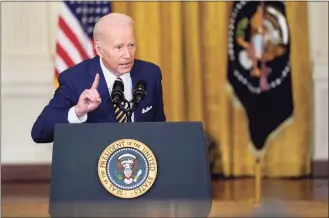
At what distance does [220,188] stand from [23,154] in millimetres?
1803

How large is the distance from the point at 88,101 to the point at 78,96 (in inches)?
4.1

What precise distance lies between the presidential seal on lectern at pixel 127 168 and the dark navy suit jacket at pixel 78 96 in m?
0.16

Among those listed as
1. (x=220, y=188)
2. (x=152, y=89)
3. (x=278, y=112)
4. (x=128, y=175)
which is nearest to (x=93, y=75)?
(x=152, y=89)

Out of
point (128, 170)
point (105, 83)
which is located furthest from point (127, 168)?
point (105, 83)

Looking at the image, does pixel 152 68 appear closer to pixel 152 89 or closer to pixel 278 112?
pixel 152 89

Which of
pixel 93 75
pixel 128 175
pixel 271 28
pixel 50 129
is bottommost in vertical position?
pixel 128 175

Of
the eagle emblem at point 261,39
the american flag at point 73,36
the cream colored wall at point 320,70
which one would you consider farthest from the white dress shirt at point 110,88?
the cream colored wall at point 320,70

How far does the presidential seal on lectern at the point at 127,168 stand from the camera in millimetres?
1926

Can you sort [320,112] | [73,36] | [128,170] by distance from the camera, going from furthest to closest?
[320,112], [73,36], [128,170]

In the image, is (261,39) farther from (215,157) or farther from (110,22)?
(110,22)

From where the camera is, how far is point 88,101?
199 cm

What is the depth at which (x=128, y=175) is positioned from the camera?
1.94 metres

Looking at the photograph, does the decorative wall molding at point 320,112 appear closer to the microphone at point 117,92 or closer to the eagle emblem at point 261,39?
the eagle emblem at point 261,39

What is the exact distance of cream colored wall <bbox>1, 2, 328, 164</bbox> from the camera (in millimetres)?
5910
